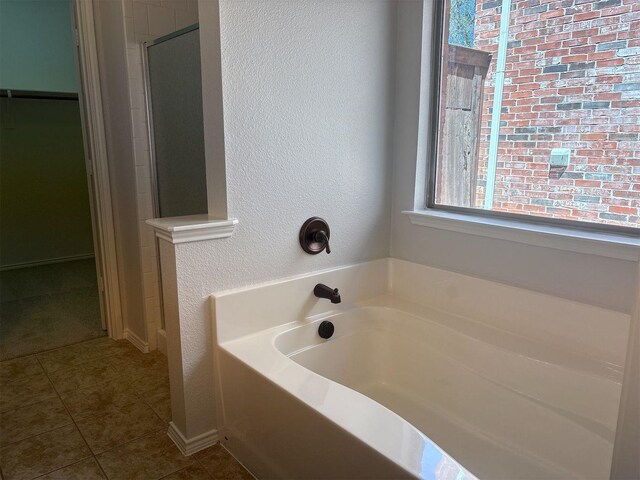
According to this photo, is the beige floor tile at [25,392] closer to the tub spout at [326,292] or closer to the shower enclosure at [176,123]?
the shower enclosure at [176,123]

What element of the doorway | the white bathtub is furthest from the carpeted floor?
the white bathtub

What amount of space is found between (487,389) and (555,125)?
39.7 inches

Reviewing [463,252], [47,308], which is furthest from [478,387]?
[47,308]

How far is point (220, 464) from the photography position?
5.53 feet

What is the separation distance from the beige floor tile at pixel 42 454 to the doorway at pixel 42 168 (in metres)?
1.61

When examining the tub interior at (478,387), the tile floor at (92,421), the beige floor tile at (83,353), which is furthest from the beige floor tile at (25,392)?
the tub interior at (478,387)

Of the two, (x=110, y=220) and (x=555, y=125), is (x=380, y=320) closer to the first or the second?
(x=555, y=125)

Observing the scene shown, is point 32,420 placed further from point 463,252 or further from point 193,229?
point 463,252

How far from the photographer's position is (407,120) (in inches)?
82.9

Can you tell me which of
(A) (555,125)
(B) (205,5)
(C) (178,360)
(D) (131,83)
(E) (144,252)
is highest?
(B) (205,5)

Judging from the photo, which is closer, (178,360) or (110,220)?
(178,360)

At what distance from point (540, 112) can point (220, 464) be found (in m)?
1.77

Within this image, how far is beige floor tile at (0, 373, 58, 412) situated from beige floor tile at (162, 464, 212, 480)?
0.87m

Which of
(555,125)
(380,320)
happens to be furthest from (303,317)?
(555,125)
